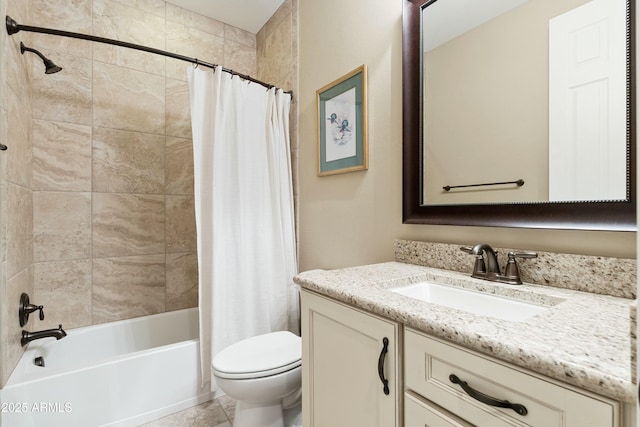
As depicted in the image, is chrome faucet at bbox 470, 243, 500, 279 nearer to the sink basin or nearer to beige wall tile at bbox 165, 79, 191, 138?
the sink basin

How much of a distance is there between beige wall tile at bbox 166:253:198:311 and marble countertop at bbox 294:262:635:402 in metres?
1.70

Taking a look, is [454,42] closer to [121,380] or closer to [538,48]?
[538,48]

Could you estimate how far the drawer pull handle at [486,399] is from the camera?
513 mm

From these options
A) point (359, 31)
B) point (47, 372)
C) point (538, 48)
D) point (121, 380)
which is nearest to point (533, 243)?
point (538, 48)

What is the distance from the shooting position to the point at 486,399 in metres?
0.55

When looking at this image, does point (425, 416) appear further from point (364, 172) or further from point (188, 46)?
point (188, 46)

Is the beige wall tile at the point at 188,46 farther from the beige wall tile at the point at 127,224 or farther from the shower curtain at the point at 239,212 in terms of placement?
the beige wall tile at the point at 127,224

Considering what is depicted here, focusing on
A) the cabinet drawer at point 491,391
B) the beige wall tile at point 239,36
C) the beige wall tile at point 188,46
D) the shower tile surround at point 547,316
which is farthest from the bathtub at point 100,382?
the beige wall tile at point 239,36

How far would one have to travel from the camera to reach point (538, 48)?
951mm

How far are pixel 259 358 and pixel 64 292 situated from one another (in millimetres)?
1451

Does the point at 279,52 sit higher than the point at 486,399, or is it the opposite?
the point at 279,52

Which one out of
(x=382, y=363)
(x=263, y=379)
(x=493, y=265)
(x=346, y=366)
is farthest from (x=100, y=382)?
(x=493, y=265)

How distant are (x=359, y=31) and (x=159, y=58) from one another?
1.54 meters

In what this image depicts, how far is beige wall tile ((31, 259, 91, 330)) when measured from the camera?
1.83m
